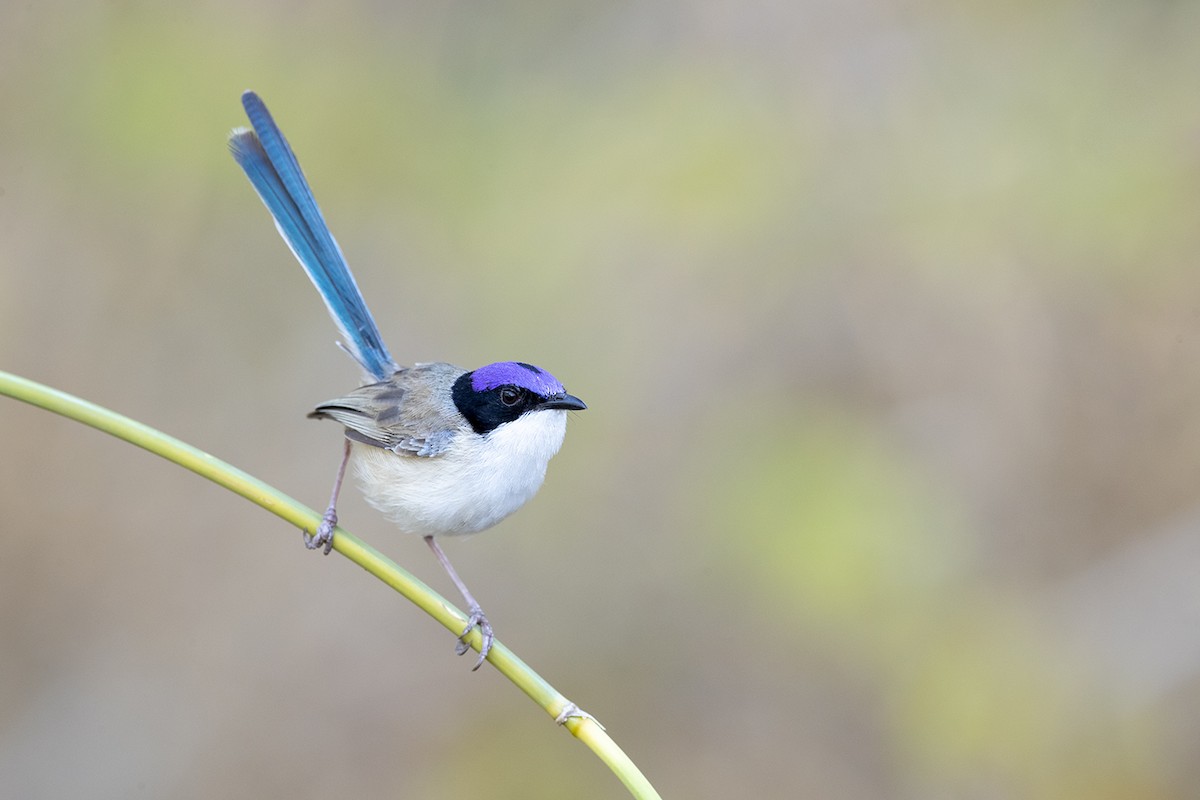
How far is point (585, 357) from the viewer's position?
649 centimetres

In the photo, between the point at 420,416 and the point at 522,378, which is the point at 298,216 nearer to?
the point at 420,416

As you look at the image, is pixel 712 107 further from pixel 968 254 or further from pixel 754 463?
pixel 754 463

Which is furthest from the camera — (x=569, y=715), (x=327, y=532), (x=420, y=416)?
(x=420, y=416)

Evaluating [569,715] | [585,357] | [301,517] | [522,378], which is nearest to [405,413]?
[522,378]

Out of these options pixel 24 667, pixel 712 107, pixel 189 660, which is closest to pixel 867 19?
pixel 712 107

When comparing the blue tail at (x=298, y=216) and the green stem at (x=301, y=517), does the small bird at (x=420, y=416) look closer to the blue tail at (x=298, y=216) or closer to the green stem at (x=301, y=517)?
the blue tail at (x=298, y=216)

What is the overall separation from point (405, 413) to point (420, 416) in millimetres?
64

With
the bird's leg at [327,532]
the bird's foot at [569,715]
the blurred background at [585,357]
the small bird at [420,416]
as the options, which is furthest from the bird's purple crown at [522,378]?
the blurred background at [585,357]

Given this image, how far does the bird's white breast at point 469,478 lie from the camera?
289 cm

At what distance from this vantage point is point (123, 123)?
6160mm

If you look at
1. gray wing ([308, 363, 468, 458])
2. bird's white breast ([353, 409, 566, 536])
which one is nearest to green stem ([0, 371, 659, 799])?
bird's white breast ([353, 409, 566, 536])

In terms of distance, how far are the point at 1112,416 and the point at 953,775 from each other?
249cm

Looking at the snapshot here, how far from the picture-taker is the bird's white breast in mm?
2893

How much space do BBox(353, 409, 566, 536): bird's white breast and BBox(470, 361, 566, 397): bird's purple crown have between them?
6 cm
